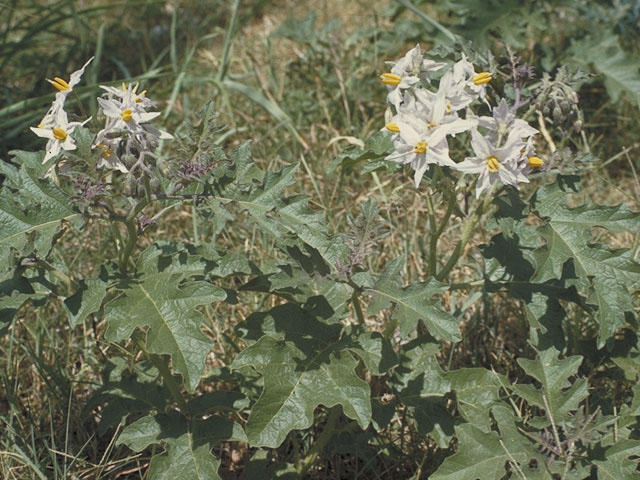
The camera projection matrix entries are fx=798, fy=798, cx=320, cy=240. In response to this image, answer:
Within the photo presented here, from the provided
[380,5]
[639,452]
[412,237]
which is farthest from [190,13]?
[639,452]

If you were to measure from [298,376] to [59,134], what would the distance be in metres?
0.77

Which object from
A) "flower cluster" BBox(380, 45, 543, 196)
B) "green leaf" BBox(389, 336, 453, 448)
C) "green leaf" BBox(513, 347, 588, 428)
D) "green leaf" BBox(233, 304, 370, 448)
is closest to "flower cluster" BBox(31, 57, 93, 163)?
"green leaf" BBox(233, 304, 370, 448)

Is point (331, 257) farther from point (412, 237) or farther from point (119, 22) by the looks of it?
point (119, 22)

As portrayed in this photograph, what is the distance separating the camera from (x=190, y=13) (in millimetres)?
4762

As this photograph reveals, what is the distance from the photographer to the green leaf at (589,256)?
1.84m

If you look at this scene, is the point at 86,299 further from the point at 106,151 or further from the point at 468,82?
the point at 468,82

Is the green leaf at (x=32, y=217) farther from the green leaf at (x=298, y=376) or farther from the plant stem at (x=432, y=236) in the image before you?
the plant stem at (x=432, y=236)

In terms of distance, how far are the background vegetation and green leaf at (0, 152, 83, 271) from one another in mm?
173

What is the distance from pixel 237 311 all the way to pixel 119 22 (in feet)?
8.27

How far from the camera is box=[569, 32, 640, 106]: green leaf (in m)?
3.35

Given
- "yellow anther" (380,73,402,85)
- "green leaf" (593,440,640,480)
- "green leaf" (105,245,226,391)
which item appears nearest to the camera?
"green leaf" (105,245,226,391)

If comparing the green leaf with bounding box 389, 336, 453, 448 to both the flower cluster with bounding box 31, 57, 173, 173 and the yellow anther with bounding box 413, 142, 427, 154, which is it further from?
the flower cluster with bounding box 31, 57, 173, 173

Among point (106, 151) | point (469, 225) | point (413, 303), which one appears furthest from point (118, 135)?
point (469, 225)

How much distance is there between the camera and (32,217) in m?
1.78
